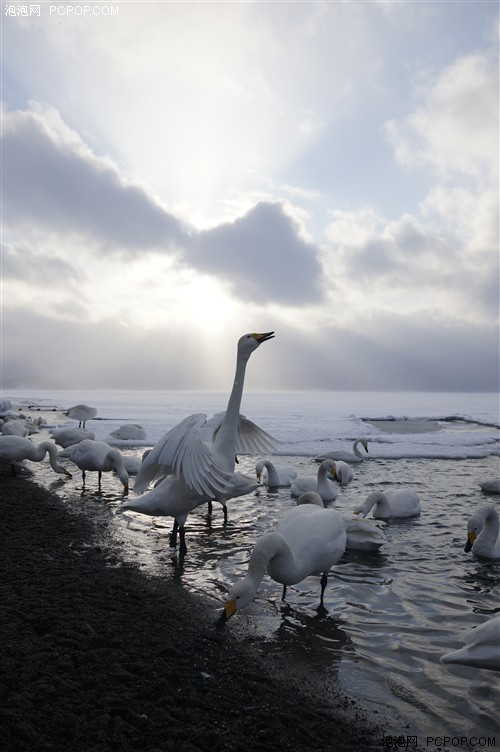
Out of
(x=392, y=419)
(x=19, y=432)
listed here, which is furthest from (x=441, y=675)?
(x=392, y=419)

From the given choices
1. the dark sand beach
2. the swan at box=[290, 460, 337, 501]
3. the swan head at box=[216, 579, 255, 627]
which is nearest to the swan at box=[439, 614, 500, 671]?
the dark sand beach

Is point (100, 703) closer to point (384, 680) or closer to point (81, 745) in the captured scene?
point (81, 745)

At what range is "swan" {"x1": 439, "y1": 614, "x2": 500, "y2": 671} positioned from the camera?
370 cm

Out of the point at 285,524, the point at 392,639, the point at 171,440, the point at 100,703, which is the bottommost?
the point at 392,639

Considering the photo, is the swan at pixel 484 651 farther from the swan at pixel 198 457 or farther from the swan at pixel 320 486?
the swan at pixel 320 486

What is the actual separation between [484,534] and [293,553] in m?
3.52

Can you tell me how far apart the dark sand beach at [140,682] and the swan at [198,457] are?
1.37 metres

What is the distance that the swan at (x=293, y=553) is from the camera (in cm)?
460

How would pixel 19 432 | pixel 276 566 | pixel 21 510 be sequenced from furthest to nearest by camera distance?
pixel 19 432 < pixel 21 510 < pixel 276 566

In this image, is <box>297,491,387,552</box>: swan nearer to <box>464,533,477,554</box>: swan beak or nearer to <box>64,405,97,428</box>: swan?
<box>464,533,477,554</box>: swan beak

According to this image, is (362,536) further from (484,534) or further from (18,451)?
(18,451)

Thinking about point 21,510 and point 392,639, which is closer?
point 392,639

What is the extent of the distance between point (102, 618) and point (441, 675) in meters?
2.92

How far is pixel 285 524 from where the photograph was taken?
Result: 6.03 m
